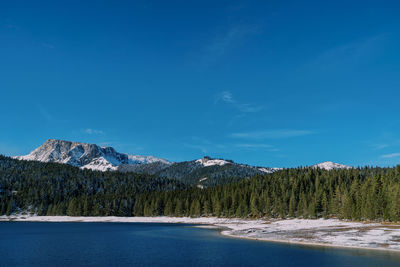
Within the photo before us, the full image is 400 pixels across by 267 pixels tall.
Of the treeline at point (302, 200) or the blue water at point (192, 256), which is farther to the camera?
the treeline at point (302, 200)

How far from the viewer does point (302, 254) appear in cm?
5609

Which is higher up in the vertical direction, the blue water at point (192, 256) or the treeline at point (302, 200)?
the treeline at point (302, 200)

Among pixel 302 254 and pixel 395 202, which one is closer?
pixel 302 254

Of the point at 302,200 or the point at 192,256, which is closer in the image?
the point at 192,256

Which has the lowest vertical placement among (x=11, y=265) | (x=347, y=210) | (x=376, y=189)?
(x=11, y=265)

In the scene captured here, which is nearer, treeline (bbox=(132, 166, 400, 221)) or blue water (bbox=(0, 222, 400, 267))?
blue water (bbox=(0, 222, 400, 267))

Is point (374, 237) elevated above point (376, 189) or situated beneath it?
situated beneath

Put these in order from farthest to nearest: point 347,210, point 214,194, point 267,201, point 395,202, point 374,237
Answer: point 214,194 < point 267,201 < point 347,210 < point 395,202 < point 374,237

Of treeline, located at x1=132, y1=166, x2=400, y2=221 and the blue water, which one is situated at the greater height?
treeline, located at x1=132, y1=166, x2=400, y2=221

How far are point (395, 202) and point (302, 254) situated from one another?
215 ft

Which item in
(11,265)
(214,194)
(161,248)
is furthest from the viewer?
(214,194)

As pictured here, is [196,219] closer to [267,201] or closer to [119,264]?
[267,201]

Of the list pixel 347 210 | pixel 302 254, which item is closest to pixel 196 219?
pixel 347 210

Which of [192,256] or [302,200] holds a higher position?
[302,200]
